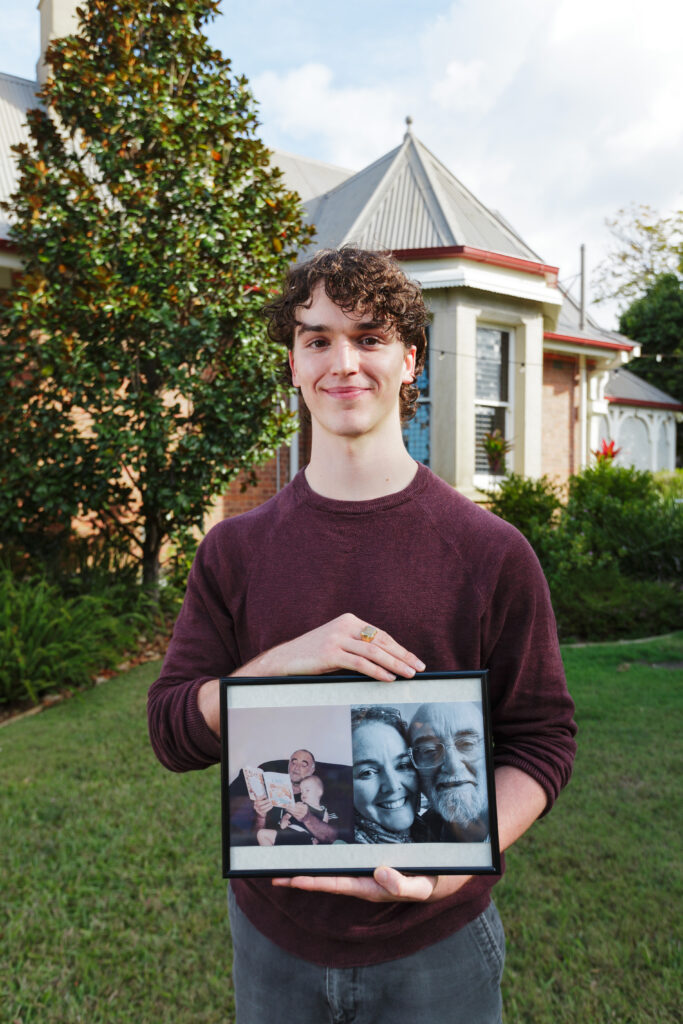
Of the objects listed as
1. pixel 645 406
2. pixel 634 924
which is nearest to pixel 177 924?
pixel 634 924

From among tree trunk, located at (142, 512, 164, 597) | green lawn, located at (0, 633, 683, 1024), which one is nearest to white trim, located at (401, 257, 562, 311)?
tree trunk, located at (142, 512, 164, 597)

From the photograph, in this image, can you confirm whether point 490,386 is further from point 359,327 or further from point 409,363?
point 359,327

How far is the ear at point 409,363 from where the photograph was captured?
1600 mm

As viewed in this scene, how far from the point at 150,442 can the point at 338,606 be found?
5.95 meters

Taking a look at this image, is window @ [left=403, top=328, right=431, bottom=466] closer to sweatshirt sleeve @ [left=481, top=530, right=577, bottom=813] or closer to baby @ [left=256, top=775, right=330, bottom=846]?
sweatshirt sleeve @ [left=481, top=530, right=577, bottom=813]

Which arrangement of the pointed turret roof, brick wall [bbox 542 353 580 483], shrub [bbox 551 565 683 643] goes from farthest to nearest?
brick wall [bbox 542 353 580 483] → the pointed turret roof → shrub [bbox 551 565 683 643]

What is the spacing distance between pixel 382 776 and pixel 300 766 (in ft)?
0.46

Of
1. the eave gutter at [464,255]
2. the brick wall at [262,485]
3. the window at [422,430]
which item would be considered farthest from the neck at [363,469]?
the window at [422,430]

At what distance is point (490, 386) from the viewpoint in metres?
11.2

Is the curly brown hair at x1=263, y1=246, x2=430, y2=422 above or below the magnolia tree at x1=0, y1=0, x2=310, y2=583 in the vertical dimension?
below

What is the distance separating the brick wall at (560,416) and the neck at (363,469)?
12378 mm

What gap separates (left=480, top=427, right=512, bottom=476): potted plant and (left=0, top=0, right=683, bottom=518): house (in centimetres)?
13

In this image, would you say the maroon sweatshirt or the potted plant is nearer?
the maroon sweatshirt

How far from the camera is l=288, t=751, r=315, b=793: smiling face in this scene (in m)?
1.29
